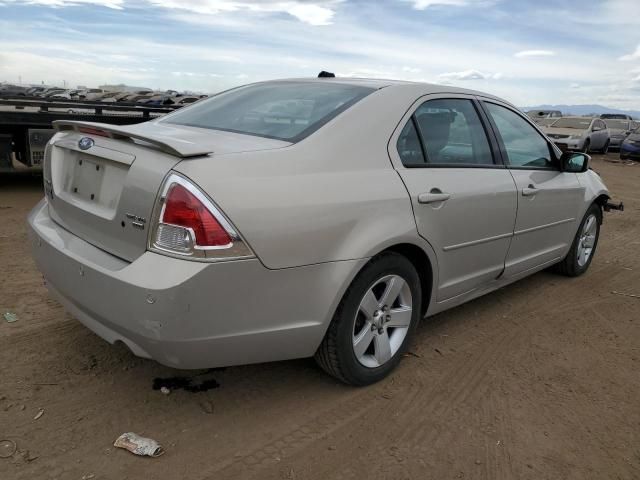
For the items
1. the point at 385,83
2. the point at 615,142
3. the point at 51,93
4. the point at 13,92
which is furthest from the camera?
the point at 615,142

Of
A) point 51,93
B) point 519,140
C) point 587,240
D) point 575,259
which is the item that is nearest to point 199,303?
point 519,140

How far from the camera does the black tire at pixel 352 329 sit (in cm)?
277

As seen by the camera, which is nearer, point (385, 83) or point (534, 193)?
point (385, 83)

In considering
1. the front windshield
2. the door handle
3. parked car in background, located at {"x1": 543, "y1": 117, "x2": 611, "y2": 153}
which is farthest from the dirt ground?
the front windshield

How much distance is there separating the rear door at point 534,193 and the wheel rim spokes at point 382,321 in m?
1.25

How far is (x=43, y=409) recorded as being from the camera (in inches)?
105

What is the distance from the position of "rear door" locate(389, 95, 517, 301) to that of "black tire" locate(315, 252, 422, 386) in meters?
0.26

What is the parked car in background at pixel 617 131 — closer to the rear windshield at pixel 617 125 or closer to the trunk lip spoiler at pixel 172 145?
the rear windshield at pixel 617 125

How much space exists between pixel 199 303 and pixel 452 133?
2.09 m

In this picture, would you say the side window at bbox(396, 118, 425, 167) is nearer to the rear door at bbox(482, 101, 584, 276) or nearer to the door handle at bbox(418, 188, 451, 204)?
the door handle at bbox(418, 188, 451, 204)

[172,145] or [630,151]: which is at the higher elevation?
[172,145]

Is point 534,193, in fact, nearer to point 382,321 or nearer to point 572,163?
point 572,163

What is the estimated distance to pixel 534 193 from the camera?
4098mm

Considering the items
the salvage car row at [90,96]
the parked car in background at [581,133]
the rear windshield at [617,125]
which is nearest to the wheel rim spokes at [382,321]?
the salvage car row at [90,96]
